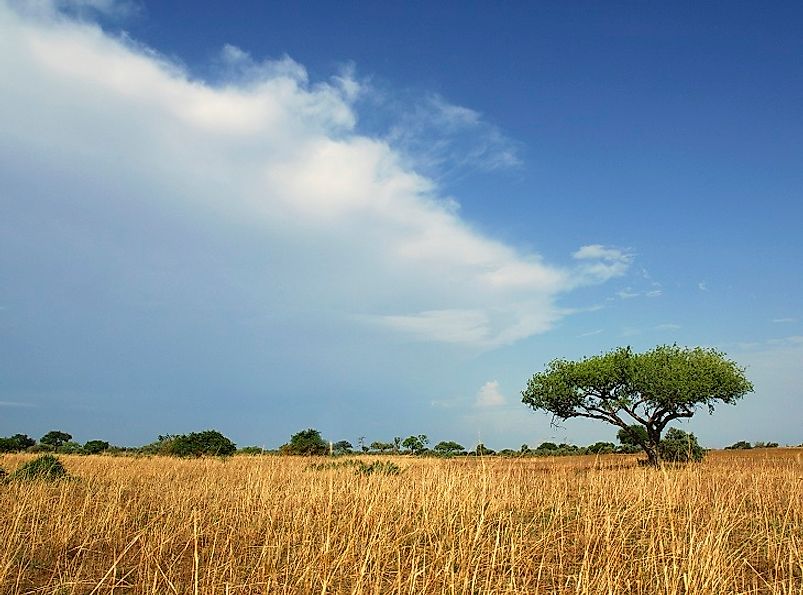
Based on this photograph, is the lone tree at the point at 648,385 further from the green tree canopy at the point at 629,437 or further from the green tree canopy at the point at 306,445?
the green tree canopy at the point at 306,445

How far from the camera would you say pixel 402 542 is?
7.51 meters

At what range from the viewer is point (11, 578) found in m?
6.25

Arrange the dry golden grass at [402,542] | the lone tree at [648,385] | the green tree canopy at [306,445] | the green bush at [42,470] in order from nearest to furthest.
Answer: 1. the dry golden grass at [402,542]
2. the green bush at [42,470]
3. the lone tree at [648,385]
4. the green tree canopy at [306,445]

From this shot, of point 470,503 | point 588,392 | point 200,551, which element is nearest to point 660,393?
point 588,392

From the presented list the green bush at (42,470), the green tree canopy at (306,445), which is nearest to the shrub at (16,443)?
the green tree canopy at (306,445)

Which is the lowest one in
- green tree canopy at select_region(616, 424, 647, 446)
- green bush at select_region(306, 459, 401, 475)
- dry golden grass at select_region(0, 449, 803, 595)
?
dry golden grass at select_region(0, 449, 803, 595)

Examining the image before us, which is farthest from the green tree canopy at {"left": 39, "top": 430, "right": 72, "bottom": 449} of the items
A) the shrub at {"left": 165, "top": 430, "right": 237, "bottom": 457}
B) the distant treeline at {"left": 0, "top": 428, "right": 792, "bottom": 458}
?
the shrub at {"left": 165, "top": 430, "right": 237, "bottom": 457}

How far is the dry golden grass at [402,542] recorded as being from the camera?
5305mm

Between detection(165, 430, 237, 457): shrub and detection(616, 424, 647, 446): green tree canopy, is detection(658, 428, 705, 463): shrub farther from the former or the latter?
detection(165, 430, 237, 457): shrub

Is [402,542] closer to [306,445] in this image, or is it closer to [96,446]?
[306,445]

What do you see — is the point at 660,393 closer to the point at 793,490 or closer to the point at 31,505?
the point at 793,490

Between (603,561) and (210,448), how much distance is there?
1463 inches

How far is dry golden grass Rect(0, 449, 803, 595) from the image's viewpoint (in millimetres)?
5305

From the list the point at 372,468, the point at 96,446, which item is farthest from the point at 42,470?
the point at 96,446
